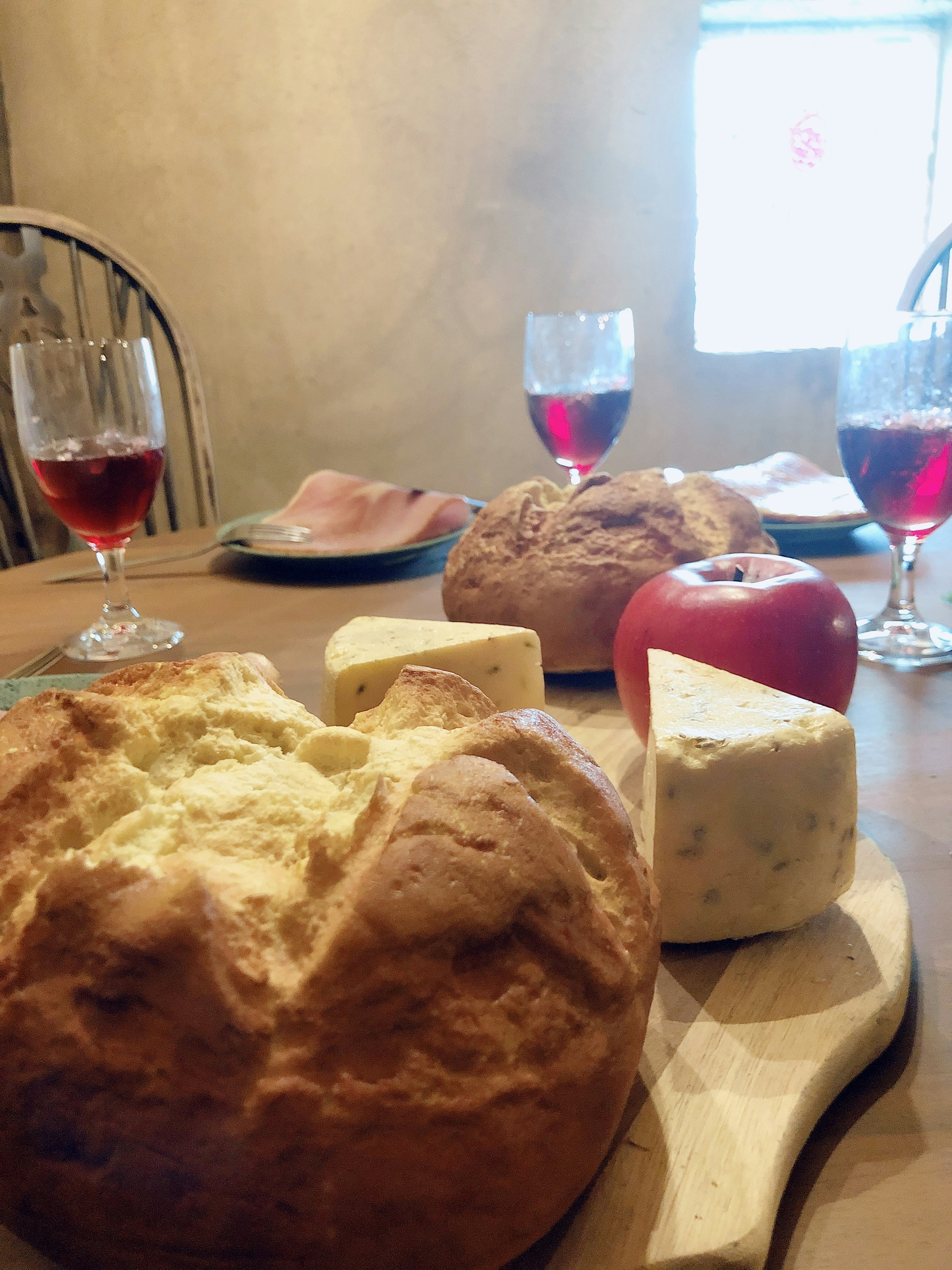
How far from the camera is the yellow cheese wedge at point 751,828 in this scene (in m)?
0.61

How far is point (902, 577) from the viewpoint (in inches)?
45.8

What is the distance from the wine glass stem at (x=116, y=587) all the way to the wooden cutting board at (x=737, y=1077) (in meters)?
0.96

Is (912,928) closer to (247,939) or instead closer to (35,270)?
(247,939)

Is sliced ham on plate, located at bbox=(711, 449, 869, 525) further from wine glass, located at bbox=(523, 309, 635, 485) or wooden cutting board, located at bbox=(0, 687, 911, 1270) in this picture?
wooden cutting board, located at bbox=(0, 687, 911, 1270)

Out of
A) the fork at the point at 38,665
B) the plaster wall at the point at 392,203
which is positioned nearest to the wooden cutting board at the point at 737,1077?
the fork at the point at 38,665

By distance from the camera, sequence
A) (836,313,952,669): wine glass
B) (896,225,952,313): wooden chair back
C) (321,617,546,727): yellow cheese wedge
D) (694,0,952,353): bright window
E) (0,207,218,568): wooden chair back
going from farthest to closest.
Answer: (694,0,952,353): bright window → (896,225,952,313): wooden chair back → (0,207,218,568): wooden chair back → (836,313,952,669): wine glass → (321,617,546,727): yellow cheese wedge

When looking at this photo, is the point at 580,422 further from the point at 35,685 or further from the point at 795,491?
the point at 35,685

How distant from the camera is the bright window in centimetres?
328

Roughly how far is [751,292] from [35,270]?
2616mm

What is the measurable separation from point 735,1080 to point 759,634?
472 millimetres

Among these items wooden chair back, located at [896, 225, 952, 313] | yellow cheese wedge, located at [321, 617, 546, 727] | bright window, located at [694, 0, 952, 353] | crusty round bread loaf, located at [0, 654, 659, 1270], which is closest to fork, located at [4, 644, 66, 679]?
yellow cheese wedge, located at [321, 617, 546, 727]

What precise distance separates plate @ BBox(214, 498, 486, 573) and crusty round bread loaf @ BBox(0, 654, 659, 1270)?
1.04 meters

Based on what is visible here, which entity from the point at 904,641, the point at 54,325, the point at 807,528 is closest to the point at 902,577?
the point at 904,641

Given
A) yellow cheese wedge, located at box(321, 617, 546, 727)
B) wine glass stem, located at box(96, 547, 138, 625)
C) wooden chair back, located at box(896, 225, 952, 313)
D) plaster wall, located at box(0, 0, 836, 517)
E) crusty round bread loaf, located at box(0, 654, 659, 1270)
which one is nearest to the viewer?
crusty round bread loaf, located at box(0, 654, 659, 1270)
